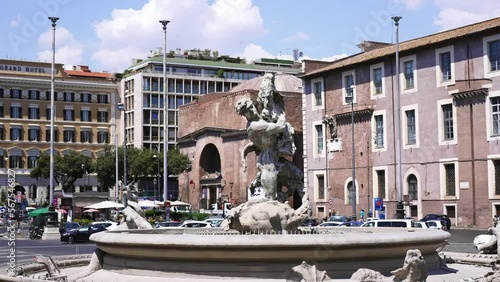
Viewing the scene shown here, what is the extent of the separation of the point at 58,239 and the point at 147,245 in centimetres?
3103

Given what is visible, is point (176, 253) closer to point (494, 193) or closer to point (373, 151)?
point (494, 193)

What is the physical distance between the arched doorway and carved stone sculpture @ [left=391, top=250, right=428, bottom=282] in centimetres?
6343

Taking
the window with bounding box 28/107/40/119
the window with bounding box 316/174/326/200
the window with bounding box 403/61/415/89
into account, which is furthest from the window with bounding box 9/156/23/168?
the window with bounding box 403/61/415/89

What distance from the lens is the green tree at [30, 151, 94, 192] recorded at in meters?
82.5

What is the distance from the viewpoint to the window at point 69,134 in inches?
3706

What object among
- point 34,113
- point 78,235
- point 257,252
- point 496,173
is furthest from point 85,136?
point 257,252

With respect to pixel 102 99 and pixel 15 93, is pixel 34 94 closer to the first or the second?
pixel 15 93

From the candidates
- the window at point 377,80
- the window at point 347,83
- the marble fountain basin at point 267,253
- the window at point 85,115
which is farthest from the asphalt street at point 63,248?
the window at point 85,115

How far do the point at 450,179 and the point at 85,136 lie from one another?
2291 inches

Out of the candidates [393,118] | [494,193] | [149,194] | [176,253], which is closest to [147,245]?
[176,253]

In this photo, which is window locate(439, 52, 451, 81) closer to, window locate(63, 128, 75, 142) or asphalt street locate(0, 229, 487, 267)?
asphalt street locate(0, 229, 487, 267)

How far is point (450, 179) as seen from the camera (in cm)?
4772

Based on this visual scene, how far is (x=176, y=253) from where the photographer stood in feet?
40.7

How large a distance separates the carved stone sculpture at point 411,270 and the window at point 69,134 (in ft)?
283
